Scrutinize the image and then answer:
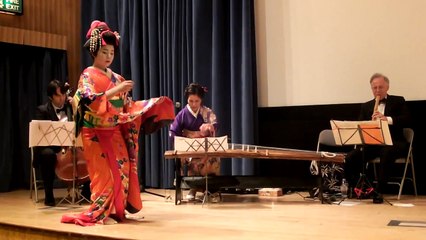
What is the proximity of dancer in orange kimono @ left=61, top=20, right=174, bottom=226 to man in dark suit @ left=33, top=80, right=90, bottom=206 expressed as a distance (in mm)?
1232

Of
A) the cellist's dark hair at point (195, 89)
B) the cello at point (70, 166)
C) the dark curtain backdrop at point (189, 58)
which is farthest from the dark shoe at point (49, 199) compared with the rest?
the dark curtain backdrop at point (189, 58)

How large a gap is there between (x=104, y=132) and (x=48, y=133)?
46.7 inches

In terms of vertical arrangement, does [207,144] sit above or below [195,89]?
below

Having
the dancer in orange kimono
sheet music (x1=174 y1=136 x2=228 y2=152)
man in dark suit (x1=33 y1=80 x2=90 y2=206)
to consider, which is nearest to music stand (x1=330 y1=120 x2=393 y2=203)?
sheet music (x1=174 y1=136 x2=228 y2=152)

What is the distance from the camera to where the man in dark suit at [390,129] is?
4.70 metres

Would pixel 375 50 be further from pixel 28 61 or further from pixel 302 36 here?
pixel 28 61

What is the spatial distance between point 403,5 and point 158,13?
2.79 m

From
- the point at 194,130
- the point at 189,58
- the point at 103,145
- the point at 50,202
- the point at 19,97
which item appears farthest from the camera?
the point at 19,97

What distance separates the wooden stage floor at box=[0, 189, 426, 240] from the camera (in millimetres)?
3070

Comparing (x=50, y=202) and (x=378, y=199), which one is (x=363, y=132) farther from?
(x=50, y=202)

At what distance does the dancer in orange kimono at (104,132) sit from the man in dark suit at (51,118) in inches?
48.5

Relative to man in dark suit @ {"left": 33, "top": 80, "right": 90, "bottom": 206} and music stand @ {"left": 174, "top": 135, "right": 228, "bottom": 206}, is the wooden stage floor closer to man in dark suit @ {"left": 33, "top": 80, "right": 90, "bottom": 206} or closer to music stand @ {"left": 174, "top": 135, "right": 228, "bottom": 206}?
man in dark suit @ {"left": 33, "top": 80, "right": 90, "bottom": 206}

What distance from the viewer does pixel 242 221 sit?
360 cm

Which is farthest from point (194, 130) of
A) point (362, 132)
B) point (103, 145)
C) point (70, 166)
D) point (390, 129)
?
point (390, 129)
